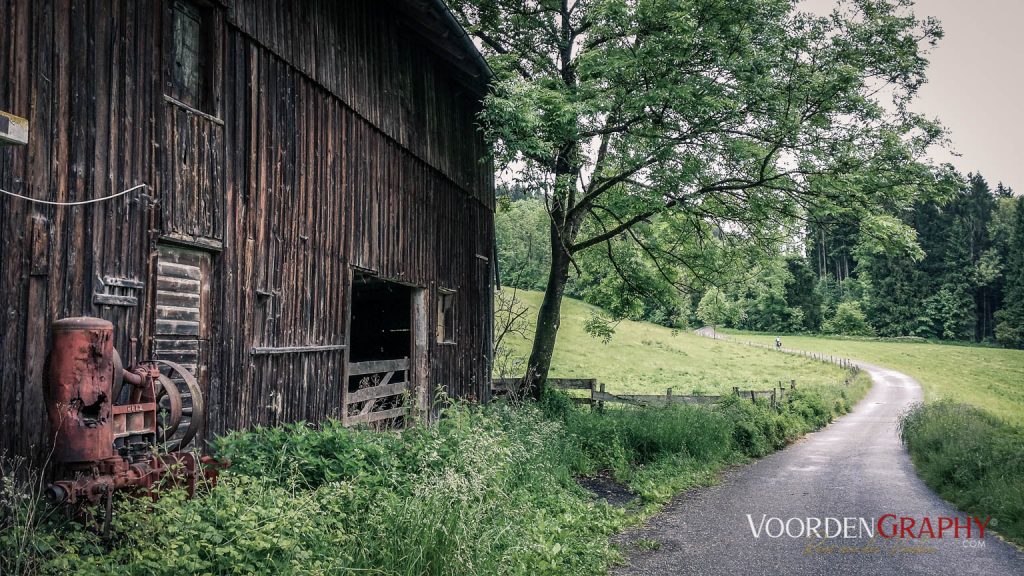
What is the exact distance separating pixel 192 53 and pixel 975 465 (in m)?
12.8

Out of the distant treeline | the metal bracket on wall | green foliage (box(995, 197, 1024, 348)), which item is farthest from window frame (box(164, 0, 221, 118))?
green foliage (box(995, 197, 1024, 348))

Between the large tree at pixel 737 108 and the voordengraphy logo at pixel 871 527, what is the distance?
19.0ft

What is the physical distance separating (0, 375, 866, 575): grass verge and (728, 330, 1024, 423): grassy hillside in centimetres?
2039

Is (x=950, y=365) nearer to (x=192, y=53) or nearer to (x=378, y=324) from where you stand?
(x=378, y=324)

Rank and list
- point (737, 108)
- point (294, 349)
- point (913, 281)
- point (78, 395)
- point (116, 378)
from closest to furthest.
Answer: point (78, 395), point (116, 378), point (294, 349), point (737, 108), point (913, 281)

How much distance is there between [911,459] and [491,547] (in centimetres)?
1350

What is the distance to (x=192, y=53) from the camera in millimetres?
6680

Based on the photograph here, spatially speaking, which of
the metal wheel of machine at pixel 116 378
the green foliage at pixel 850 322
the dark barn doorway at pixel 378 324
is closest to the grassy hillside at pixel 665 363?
the dark barn doorway at pixel 378 324

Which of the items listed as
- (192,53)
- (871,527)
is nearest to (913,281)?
(871,527)

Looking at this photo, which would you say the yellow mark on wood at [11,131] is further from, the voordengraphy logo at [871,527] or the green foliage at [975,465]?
the green foliage at [975,465]

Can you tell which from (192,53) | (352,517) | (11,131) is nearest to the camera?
(11,131)

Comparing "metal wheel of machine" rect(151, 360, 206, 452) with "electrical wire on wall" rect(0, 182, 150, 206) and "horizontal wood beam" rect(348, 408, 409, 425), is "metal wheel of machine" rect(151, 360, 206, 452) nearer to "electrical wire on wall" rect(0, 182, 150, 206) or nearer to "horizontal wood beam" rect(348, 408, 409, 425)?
"electrical wire on wall" rect(0, 182, 150, 206)

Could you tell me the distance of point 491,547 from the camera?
5582 mm

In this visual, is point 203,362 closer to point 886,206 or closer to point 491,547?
point 491,547
